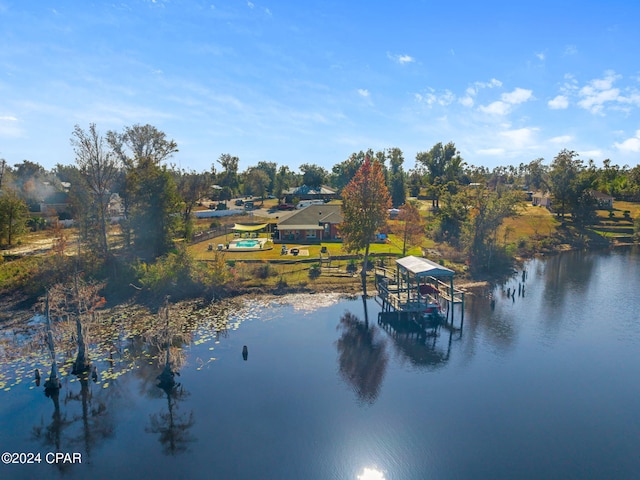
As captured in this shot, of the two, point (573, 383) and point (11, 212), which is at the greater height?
point (11, 212)

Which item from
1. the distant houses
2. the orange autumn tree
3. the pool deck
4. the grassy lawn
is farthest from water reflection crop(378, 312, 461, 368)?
the distant houses

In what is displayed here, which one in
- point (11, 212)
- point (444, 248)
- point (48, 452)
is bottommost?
point (48, 452)

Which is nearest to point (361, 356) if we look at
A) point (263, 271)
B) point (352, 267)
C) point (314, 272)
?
point (314, 272)

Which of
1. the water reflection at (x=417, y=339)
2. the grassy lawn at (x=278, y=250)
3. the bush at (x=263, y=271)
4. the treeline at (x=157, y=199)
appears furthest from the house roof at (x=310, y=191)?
the water reflection at (x=417, y=339)

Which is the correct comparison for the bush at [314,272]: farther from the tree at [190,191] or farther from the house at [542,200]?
the house at [542,200]

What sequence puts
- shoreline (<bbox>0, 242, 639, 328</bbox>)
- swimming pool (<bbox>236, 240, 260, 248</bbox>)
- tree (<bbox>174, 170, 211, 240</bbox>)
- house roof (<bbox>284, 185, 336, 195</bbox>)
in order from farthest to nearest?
house roof (<bbox>284, 185, 336, 195</bbox>)
tree (<bbox>174, 170, 211, 240</bbox>)
swimming pool (<bbox>236, 240, 260, 248</bbox>)
shoreline (<bbox>0, 242, 639, 328</bbox>)

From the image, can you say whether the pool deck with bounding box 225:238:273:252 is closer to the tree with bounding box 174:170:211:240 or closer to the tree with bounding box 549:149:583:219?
the tree with bounding box 174:170:211:240

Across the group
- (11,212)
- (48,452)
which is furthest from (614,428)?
(11,212)

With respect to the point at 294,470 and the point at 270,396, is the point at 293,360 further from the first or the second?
the point at 294,470
